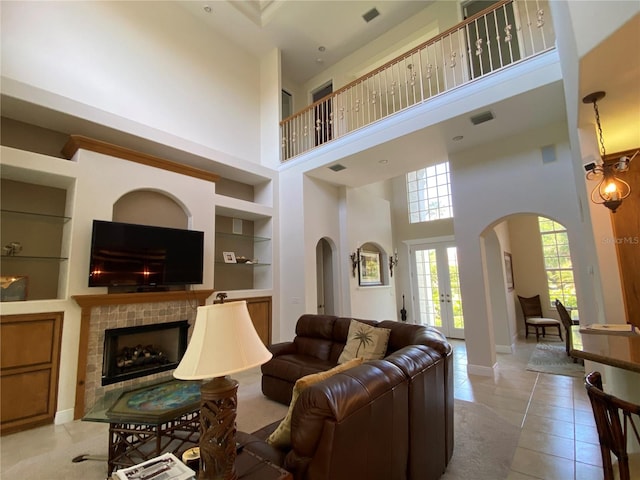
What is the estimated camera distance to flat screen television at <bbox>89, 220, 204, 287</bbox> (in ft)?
11.8

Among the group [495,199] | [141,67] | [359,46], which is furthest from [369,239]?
[141,67]

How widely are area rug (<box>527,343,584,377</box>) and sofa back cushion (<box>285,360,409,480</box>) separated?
13.7 feet

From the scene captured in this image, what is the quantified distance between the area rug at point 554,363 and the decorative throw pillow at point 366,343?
9.99 ft

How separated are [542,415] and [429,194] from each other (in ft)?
19.6

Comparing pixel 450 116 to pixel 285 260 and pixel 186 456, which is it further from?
pixel 186 456

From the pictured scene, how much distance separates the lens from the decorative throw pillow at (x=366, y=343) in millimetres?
3049

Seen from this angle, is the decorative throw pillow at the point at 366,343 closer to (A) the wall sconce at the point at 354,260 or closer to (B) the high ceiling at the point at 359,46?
(B) the high ceiling at the point at 359,46

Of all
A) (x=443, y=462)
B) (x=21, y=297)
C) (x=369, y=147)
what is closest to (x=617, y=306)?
(x=443, y=462)

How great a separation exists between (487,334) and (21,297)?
5.93 meters

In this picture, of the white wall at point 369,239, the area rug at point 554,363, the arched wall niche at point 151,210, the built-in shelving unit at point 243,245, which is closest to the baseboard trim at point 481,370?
the area rug at point 554,363

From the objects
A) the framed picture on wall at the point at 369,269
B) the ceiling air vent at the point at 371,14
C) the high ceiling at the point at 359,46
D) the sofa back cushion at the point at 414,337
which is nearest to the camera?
the high ceiling at the point at 359,46

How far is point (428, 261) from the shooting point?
7809mm

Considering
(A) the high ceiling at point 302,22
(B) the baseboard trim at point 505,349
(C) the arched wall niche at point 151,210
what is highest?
(A) the high ceiling at point 302,22

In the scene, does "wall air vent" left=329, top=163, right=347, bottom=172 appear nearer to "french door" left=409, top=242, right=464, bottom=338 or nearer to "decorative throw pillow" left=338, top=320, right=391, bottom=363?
"decorative throw pillow" left=338, top=320, right=391, bottom=363
